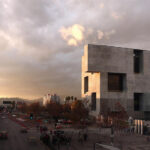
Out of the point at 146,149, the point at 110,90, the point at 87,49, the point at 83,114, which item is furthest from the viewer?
the point at 110,90

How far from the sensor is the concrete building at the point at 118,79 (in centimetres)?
7488

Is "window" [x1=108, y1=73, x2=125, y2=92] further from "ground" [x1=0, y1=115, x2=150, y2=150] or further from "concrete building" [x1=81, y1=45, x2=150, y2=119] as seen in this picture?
"ground" [x1=0, y1=115, x2=150, y2=150]

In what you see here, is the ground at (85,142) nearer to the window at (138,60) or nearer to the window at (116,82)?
the window at (116,82)

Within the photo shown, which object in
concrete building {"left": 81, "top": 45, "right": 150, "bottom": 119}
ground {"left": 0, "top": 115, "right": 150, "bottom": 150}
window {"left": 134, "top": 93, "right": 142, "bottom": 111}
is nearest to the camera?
ground {"left": 0, "top": 115, "right": 150, "bottom": 150}

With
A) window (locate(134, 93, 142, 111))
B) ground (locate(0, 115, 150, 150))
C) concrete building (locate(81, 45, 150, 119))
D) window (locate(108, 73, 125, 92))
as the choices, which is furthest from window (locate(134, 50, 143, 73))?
ground (locate(0, 115, 150, 150))

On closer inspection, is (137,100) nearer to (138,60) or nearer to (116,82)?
(116,82)

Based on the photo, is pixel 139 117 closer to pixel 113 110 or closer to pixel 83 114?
pixel 113 110

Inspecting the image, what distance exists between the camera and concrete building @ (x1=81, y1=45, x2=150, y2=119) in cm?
7488

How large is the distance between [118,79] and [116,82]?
1.55 m

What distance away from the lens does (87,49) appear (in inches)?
2936

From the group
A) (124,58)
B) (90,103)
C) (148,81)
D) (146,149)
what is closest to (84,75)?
(90,103)

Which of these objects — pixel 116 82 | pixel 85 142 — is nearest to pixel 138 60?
pixel 116 82

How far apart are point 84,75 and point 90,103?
1545 cm

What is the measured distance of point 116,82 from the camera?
8150 centimetres
